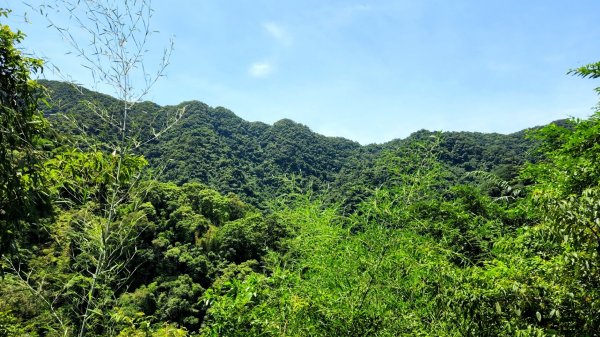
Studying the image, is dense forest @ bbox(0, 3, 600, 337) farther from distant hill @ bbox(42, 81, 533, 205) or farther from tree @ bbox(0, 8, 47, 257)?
distant hill @ bbox(42, 81, 533, 205)

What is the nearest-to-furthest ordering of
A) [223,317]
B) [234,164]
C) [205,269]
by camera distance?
[223,317] → [205,269] → [234,164]

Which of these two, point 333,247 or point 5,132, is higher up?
point 5,132

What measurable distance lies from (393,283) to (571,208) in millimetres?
1587

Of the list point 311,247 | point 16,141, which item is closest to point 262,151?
point 311,247

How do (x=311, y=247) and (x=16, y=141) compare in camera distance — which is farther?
(x=311, y=247)

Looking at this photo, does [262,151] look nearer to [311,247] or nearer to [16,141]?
[311,247]

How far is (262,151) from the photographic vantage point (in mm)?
64375

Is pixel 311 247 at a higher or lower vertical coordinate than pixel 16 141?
lower

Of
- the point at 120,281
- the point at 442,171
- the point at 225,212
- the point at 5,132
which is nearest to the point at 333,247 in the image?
the point at 442,171

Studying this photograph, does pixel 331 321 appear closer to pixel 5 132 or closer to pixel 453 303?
pixel 453 303

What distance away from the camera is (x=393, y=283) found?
129 inches

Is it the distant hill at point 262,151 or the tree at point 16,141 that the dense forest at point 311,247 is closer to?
the tree at point 16,141

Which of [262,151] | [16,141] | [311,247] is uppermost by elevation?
[262,151]

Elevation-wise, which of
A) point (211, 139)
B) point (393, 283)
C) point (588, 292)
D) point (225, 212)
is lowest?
point (225, 212)
